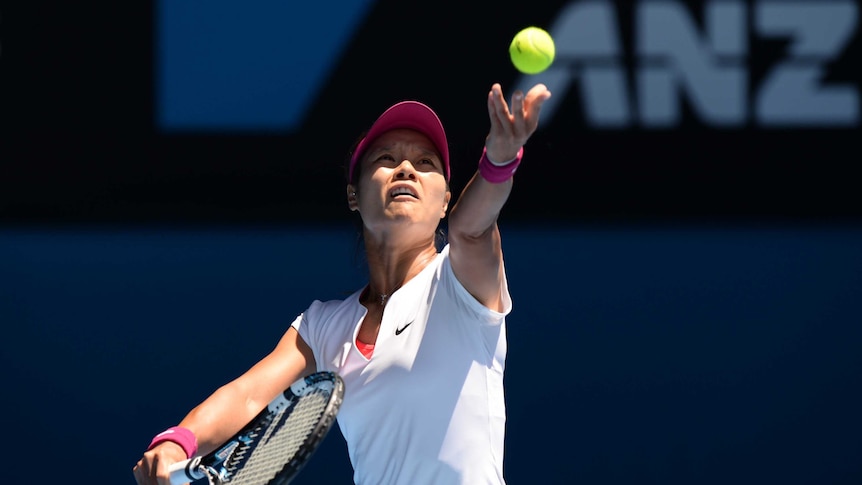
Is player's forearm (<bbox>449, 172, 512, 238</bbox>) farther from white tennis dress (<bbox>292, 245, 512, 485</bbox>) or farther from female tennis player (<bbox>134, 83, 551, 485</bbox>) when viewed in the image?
white tennis dress (<bbox>292, 245, 512, 485</bbox>)

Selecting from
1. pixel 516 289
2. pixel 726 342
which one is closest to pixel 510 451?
pixel 516 289

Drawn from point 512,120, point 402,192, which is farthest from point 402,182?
point 512,120

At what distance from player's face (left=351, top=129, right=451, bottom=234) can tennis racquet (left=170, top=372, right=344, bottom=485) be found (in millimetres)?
593

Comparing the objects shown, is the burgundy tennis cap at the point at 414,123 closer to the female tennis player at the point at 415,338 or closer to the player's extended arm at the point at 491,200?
the female tennis player at the point at 415,338

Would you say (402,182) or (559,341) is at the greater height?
(402,182)

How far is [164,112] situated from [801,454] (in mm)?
2791

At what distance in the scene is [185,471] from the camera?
9.27 feet

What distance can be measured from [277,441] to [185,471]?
210 millimetres

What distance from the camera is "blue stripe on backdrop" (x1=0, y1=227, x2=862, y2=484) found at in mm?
5070

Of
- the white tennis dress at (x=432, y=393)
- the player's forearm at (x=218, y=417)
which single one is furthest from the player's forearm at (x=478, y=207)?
the player's forearm at (x=218, y=417)

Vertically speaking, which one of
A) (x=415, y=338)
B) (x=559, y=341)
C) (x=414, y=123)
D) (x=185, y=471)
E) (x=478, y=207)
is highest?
(x=414, y=123)

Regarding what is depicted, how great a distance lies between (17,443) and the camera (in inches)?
199

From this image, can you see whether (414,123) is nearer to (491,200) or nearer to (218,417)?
(491,200)

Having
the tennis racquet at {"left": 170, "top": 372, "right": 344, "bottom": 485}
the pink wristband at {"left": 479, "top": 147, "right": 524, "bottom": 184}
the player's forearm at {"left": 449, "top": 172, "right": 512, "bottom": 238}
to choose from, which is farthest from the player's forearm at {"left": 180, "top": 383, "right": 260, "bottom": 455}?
the pink wristband at {"left": 479, "top": 147, "right": 524, "bottom": 184}
